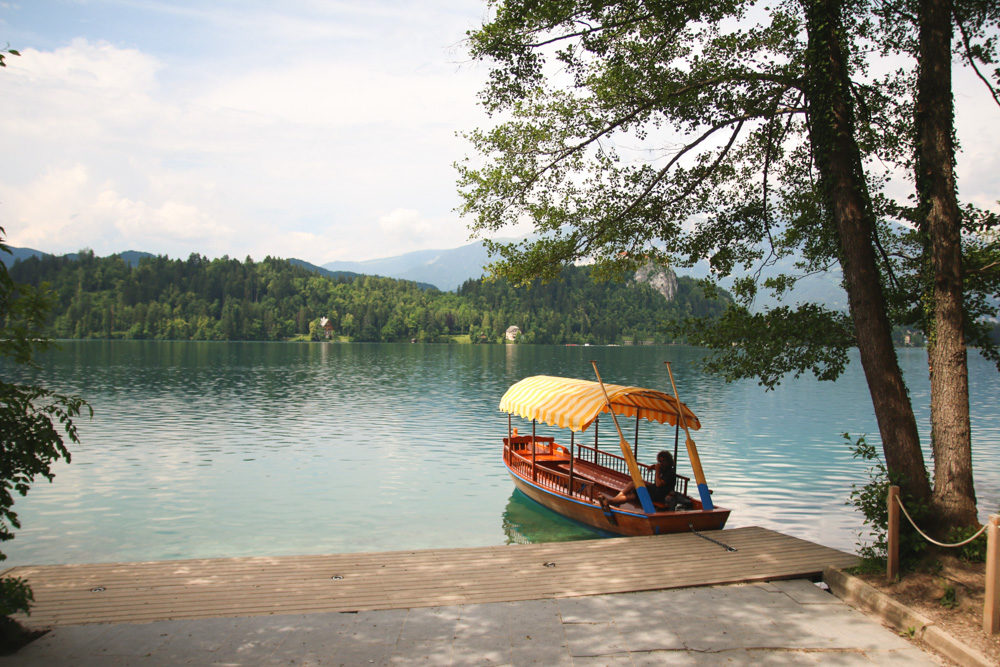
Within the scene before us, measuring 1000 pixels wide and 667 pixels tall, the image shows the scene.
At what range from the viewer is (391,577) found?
9211 millimetres

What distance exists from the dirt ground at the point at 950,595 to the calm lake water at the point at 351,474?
303 inches

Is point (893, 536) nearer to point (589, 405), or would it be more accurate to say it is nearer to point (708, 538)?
point (708, 538)

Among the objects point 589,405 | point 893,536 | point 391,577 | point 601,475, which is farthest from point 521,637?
point 601,475

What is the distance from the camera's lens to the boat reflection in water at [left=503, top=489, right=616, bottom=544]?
1555 cm

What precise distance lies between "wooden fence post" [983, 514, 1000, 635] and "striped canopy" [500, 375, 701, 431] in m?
7.60

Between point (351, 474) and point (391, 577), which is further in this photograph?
point (351, 474)

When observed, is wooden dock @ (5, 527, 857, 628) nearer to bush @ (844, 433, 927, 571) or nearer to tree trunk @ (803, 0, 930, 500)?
bush @ (844, 433, 927, 571)

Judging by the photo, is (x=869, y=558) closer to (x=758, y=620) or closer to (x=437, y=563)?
(x=758, y=620)

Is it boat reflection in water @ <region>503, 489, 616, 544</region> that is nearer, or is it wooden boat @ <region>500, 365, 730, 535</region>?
wooden boat @ <region>500, 365, 730, 535</region>

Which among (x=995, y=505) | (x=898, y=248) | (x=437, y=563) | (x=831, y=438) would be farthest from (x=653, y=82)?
(x=831, y=438)

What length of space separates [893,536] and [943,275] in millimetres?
3432

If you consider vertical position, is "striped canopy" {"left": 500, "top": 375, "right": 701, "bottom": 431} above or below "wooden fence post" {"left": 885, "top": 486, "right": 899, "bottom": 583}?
above

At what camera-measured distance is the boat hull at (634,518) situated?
486 inches

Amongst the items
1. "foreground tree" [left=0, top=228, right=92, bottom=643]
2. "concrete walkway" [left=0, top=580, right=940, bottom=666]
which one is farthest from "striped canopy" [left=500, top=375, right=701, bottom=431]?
"foreground tree" [left=0, top=228, right=92, bottom=643]
